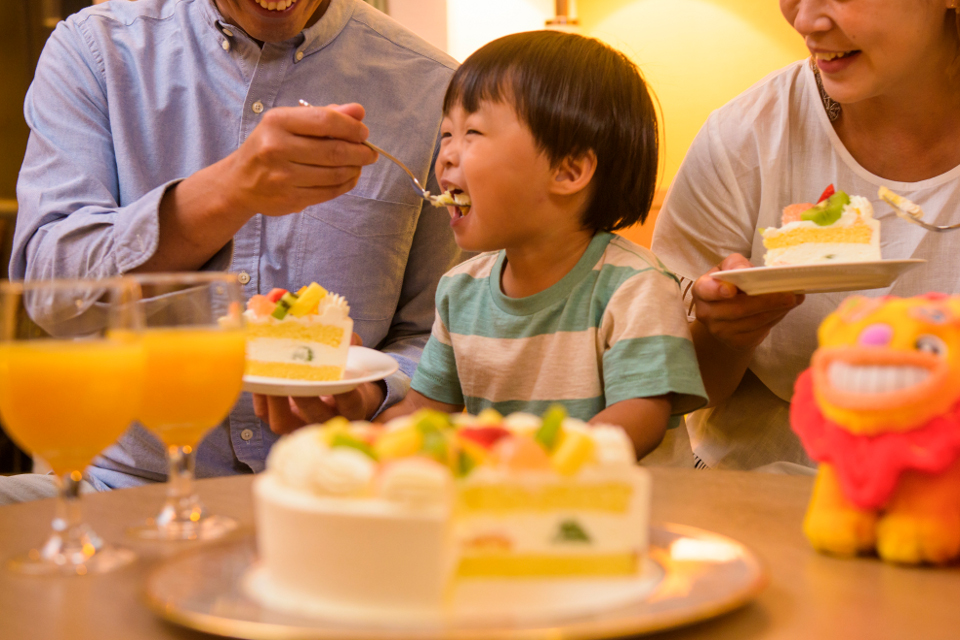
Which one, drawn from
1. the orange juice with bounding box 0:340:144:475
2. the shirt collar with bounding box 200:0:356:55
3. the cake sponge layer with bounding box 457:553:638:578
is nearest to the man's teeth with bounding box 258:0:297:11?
the shirt collar with bounding box 200:0:356:55

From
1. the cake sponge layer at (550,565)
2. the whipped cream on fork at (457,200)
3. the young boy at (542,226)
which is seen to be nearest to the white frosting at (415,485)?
the cake sponge layer at (550,565)

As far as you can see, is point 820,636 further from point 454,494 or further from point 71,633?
point 71,633

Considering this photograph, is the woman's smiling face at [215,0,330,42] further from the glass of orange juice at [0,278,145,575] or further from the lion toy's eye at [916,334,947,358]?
Result: the lion toy's eye at [916,334,947,358]

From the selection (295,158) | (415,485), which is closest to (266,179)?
(295,158)

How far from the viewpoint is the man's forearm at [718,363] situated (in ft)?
6.02

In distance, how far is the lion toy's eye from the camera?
770 mm

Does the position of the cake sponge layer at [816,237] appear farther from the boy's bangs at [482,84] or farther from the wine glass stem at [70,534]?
the wine glass stem at [70,534]

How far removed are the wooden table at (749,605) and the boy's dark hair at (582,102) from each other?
2.91 feet

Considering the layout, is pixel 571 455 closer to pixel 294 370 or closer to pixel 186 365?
pixel 186 365

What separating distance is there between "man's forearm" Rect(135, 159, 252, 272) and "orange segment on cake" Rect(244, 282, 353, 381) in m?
0.17

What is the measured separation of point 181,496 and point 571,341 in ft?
2.85

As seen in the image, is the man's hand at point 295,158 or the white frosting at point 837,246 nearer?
the man's hand at point 295,158

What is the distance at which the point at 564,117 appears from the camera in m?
1.75

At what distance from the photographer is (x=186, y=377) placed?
Answer: 912 mm
